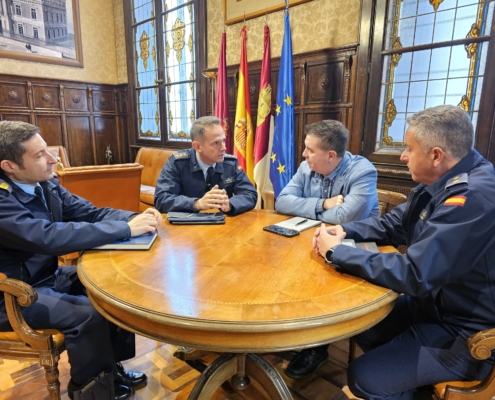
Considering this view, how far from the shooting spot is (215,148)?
1984 millimetres

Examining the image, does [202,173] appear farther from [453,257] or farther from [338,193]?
[453,257]

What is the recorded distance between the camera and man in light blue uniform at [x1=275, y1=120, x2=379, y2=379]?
1.64m

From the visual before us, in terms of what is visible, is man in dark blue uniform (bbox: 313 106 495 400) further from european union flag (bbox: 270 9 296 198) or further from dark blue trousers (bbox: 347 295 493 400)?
european union flag (bbox: 270 9 296 198)

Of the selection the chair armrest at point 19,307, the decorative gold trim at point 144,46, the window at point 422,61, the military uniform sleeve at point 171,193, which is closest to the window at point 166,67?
the decorative gold trim at point 144,46

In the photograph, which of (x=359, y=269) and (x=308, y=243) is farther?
(x=308, y=243)

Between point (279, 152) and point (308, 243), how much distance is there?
6.02 feet

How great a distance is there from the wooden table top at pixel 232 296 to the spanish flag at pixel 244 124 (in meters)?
2.18

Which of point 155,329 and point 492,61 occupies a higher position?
point 492,61

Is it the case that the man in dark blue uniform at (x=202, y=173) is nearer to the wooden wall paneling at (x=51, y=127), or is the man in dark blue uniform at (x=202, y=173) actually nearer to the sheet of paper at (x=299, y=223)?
the sheet of paper at (x=299, y=223)

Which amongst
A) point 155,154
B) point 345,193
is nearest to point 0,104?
point 155,154

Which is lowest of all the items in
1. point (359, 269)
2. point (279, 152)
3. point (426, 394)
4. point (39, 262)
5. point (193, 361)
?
point (193, 361)

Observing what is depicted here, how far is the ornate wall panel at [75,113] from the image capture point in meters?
4.69

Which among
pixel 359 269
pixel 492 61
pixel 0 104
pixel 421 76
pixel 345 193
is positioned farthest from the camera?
pixel 0 104

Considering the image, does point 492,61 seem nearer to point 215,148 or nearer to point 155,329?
point 215,148
